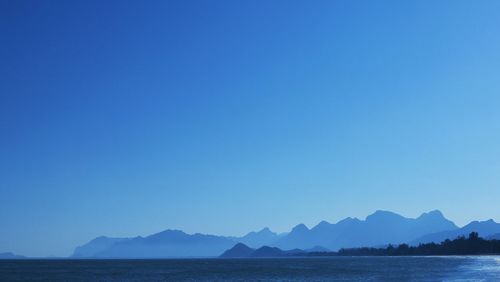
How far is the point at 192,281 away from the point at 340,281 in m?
28.9

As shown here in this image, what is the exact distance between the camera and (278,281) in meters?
101

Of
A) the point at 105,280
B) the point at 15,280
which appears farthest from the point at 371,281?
the point at 15,280

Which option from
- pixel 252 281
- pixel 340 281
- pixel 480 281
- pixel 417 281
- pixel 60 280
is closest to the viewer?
pixel 480 281

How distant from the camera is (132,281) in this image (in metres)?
106

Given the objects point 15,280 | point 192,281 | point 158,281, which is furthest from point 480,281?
point 15,280

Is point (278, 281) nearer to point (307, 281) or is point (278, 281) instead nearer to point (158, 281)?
point (307, 281)

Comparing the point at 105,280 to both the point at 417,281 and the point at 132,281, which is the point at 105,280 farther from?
the point at 417,281

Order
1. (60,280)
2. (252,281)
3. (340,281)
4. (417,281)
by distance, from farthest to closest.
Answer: (60,280) < (252,281) < (340,281) < (417,281)

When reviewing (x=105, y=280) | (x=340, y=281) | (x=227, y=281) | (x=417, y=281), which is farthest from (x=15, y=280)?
(x=417, y=281)

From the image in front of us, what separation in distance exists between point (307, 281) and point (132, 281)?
34847mm

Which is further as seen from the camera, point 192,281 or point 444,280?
point 192,281

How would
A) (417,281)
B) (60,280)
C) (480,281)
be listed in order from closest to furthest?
(480,281)
(417,281)
(60,280)

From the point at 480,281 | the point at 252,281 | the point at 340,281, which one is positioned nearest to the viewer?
the point at 480,281

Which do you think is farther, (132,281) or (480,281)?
(132,281)
